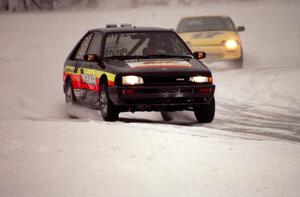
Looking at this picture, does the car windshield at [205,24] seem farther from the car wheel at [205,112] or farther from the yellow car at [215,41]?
the car wheel at [205,112]

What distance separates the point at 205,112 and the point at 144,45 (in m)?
1.41

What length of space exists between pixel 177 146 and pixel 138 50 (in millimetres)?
3970

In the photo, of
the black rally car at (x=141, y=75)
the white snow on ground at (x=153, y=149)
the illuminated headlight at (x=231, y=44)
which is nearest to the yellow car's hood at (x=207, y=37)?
the illuminated headlight at (x=231, y=44)

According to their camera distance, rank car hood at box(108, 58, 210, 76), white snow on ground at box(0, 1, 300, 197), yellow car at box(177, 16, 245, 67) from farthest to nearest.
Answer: yellow car at box(177, 16, 245, 67) < car hood at box(108, 58, 210, 76) < white snow on ground at box(0, 1, 300, 197)

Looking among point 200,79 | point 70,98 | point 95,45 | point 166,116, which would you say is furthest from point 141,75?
point 70,98

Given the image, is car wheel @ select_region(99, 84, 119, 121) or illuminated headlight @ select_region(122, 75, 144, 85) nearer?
illuminated headlight @ select_region(122, 75, 144, 85)

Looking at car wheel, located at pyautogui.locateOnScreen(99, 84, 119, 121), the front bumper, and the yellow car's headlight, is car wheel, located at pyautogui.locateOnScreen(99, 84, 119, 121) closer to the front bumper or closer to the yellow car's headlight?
the front bumper

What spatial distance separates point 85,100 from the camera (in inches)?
504

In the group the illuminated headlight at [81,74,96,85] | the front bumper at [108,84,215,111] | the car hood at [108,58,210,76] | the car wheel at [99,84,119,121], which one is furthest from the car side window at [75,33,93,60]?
the front bumper at [108,84,215,111]

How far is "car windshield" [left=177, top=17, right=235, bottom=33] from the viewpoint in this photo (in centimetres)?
2216

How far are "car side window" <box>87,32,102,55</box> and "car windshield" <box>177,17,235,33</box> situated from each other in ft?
30.0

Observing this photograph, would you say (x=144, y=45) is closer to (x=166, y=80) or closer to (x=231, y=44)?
(x=166, y=80)

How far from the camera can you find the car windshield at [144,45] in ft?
40.3

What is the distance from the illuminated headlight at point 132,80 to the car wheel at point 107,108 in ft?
1.26
